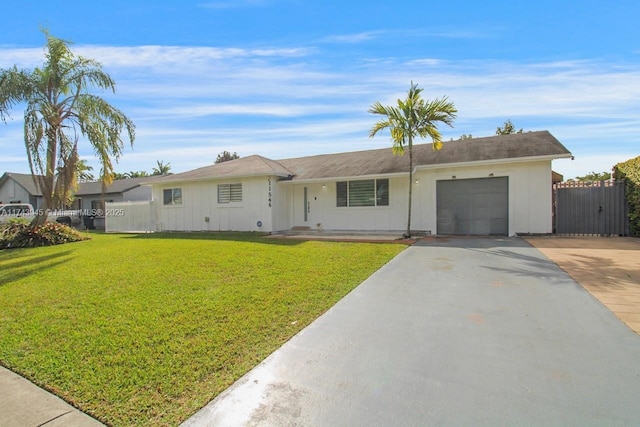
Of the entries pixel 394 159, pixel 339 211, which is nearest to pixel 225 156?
pixel 339 211

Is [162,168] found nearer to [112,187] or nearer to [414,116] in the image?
[112,187]

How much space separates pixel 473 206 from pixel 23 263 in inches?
554

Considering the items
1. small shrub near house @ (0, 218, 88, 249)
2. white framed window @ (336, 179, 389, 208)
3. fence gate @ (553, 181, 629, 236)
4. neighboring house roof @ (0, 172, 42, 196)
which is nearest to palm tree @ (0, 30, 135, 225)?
small shrub near house @ (0, 218, 88, 249)

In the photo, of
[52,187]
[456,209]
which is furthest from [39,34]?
[456,209]

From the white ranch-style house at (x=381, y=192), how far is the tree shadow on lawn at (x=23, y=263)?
21.0 ft

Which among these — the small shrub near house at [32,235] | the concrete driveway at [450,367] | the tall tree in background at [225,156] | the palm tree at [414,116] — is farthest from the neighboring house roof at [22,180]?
the concrete driveway at [450,367]

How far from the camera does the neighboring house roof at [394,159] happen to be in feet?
38.5

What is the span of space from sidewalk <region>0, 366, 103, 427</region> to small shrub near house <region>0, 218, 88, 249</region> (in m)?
12.1

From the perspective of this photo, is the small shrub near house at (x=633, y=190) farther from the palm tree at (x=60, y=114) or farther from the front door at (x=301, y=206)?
the palm tree at (x=60, y=114)

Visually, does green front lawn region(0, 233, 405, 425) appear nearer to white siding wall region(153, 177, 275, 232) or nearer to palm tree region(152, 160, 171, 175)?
white siding wall region(153, 177, 275, 232)

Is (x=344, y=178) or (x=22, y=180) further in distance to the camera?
(x=22, y=180)

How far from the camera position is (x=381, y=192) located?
13859mm

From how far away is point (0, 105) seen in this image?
1168 cm

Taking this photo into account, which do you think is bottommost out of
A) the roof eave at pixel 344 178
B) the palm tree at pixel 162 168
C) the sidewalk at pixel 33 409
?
the sidewalk at pixel 33 409
